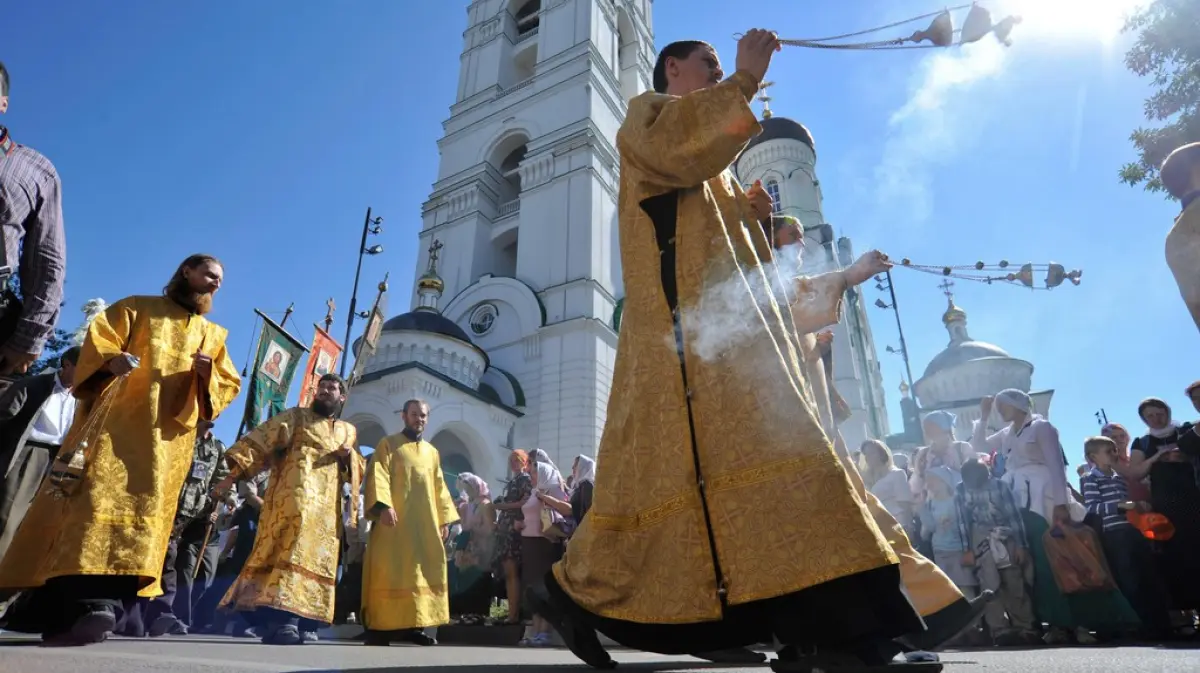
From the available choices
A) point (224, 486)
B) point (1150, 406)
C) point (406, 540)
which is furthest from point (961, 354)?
point (224, 486)

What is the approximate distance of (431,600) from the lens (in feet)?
17.4

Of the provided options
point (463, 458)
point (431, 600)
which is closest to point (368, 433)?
point (463, 458)

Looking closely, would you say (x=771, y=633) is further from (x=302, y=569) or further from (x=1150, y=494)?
(x=1150, y=494)

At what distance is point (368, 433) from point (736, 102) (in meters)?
A: 16.3

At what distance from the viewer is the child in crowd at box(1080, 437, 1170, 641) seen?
480cm

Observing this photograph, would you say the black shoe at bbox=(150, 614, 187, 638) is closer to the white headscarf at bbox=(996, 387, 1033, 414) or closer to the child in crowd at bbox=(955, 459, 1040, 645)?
the child in crowd at bbox=(955, 459, 1040, 645)

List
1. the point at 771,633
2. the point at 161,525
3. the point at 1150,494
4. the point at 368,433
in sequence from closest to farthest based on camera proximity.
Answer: the point at 771,633 < the point at 161,525 < the point at 1150,494 < the point at 368,433

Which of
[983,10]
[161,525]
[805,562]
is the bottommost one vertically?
[805,562]

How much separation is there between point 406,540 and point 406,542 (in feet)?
0.06

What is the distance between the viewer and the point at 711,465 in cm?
199

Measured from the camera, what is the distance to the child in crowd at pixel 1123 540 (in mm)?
4801

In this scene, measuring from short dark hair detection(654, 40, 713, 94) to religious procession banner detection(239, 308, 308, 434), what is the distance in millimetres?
9480

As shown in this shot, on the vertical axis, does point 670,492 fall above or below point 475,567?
below

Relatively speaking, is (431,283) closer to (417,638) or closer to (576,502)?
(576,502)
